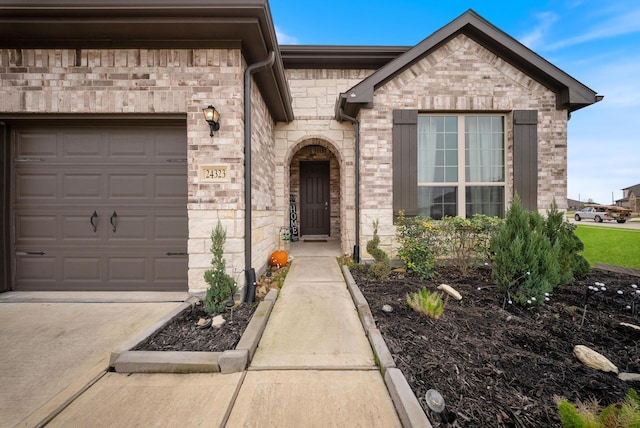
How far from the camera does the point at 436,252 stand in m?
4.52

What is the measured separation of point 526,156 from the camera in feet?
16.2

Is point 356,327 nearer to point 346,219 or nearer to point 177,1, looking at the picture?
point 346,219

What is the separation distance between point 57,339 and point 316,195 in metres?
6.33

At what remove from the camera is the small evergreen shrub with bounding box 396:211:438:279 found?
4.33 metres

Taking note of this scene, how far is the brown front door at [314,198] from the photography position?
794 centimetres

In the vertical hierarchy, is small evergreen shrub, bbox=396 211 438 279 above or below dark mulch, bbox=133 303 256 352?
above

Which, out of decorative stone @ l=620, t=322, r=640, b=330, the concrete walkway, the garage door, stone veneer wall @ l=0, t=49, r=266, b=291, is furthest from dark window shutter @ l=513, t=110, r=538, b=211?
the garage door

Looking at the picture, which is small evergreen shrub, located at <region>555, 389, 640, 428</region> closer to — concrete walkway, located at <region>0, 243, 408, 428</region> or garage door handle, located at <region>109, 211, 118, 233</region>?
concrete walkway, located at <region>0, 243, 408, 428</region>

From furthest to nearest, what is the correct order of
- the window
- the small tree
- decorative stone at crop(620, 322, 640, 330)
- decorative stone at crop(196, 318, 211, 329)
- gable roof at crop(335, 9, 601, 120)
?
1. the window
2. gable roof at crop(335, 9, 601, 120)
3. the small tree
4. decorative stone at crop(196, 318, 211, 329)
5. decorative stone at crop(620, 322, 640, 330)

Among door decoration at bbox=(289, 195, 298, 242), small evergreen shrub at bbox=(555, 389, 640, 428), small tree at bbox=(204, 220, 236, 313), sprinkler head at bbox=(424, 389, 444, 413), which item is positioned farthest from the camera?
door decoration at bbox=(289, 195, 298, 242)

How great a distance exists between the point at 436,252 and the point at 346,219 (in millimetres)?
2029

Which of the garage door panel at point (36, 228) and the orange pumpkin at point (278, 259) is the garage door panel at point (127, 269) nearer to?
the garage door panel at point (36, 228)

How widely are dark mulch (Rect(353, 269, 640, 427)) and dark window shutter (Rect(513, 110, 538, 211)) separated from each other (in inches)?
80.8

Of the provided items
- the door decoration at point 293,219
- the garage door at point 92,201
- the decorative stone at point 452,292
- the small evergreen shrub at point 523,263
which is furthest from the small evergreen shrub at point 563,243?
the door decoration at point 293,219
